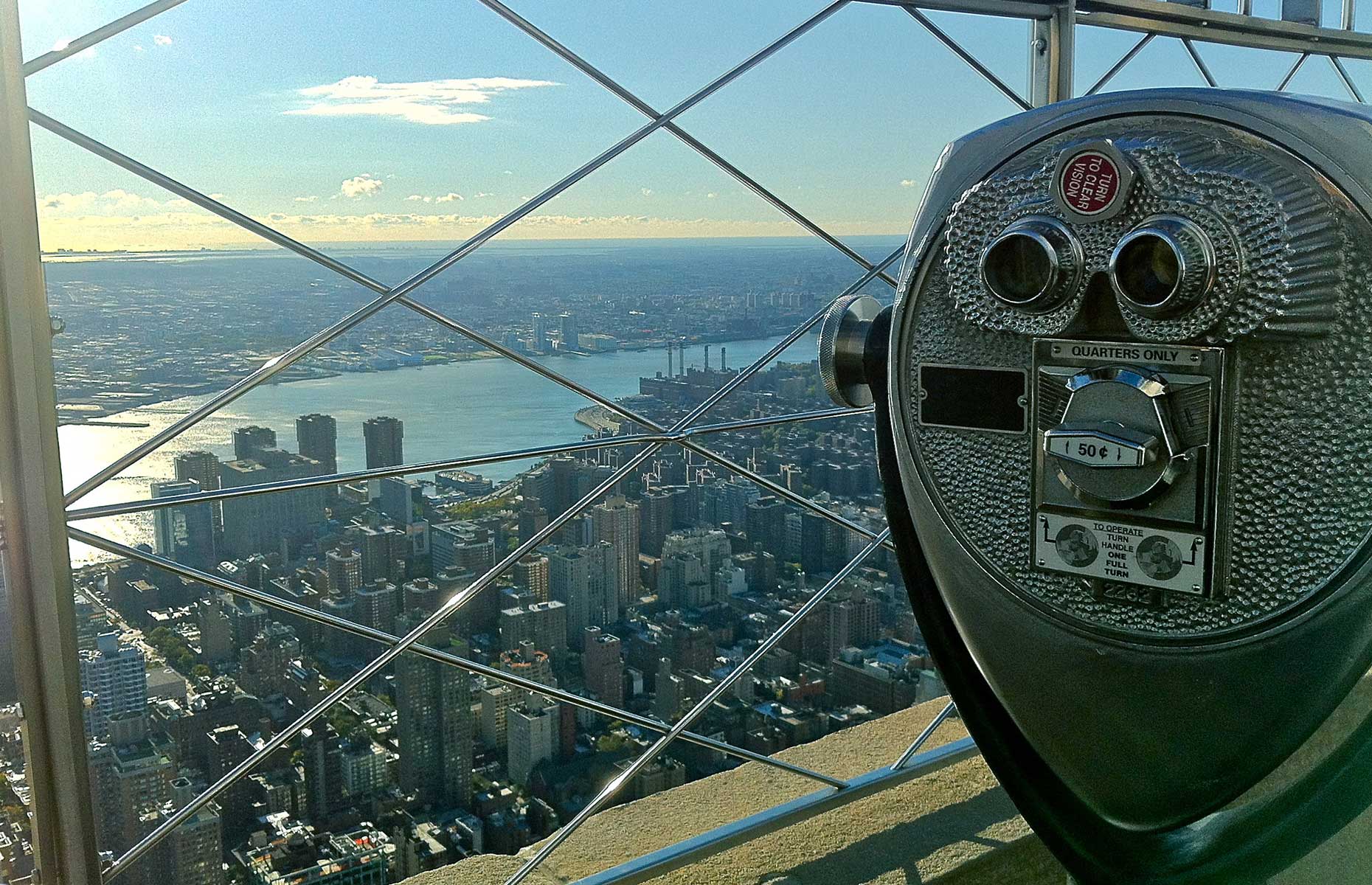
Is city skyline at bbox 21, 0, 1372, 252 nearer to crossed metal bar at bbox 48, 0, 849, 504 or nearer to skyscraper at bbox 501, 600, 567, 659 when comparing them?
crossed metal bar at bbox 48, 0, 849, 504

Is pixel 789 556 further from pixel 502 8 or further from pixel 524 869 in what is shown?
pixel 502 8

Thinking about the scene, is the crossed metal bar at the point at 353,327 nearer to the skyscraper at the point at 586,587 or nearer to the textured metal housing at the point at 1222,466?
the skyscraper at the point at 586,587

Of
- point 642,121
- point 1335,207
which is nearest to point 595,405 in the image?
point 642,121

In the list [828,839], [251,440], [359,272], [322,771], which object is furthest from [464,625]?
[828,839]

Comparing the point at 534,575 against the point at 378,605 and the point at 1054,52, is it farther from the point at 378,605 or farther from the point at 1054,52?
the point at 1054,52

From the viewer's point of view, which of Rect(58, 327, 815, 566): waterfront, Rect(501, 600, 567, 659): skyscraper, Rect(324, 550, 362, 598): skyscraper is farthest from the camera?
Rect(501, 600, 567, 659): skyscraper

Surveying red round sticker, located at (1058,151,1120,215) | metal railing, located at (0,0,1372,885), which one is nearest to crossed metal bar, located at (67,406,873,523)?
metal railing, located at (0,0,1372,885)
